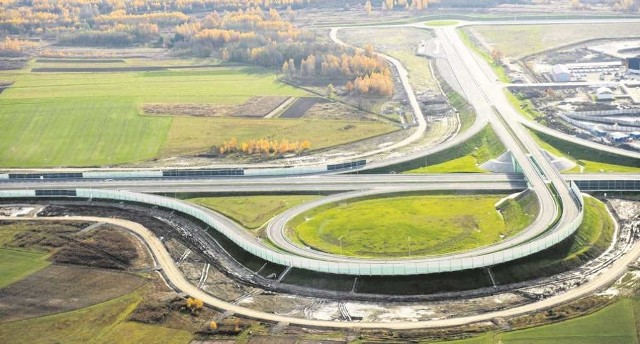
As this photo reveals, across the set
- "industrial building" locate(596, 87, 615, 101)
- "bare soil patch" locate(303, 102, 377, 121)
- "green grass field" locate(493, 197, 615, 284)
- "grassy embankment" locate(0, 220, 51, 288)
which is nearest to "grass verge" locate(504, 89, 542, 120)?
"industrial building" locate(596, 87, 615, 101)

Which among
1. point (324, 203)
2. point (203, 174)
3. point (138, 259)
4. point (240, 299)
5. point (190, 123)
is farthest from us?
point (190, 123)

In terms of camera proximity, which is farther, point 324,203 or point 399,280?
point 324,203

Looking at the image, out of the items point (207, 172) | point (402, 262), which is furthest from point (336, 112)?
point (402, 262)

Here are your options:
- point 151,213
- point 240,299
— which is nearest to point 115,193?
point 151,213

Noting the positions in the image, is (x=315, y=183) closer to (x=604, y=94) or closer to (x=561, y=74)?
(x=604, y=94)

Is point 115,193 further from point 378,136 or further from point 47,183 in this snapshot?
point 378,136

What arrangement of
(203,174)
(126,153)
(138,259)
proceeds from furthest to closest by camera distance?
(126,153), (203,174), (138,259)
